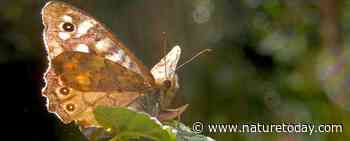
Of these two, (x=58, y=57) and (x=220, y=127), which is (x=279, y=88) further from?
(x=58, y=57)

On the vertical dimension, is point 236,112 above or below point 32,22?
below

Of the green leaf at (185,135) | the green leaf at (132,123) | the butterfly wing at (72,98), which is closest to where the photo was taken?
the green leaf at (132,123)

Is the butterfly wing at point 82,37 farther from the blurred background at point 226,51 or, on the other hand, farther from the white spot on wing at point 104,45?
the blurred background at point 226,51

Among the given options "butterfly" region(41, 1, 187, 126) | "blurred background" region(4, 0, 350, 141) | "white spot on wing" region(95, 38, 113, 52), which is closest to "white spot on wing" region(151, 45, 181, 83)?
"butterfly" region(41, 1, 187, 126)

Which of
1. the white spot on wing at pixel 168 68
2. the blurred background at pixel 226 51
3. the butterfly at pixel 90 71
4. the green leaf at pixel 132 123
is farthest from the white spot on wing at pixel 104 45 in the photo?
the blurred background at pixel 226 51

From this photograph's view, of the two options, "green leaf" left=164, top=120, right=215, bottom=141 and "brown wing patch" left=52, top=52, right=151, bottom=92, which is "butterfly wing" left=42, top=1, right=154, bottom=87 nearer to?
"brown wing patch" left=52, top=52, right=151, bottom=92

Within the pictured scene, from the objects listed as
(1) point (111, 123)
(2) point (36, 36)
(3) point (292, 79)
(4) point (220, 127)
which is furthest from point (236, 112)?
(1) point (111, 123)

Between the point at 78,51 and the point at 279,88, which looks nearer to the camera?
the point at 78,51
